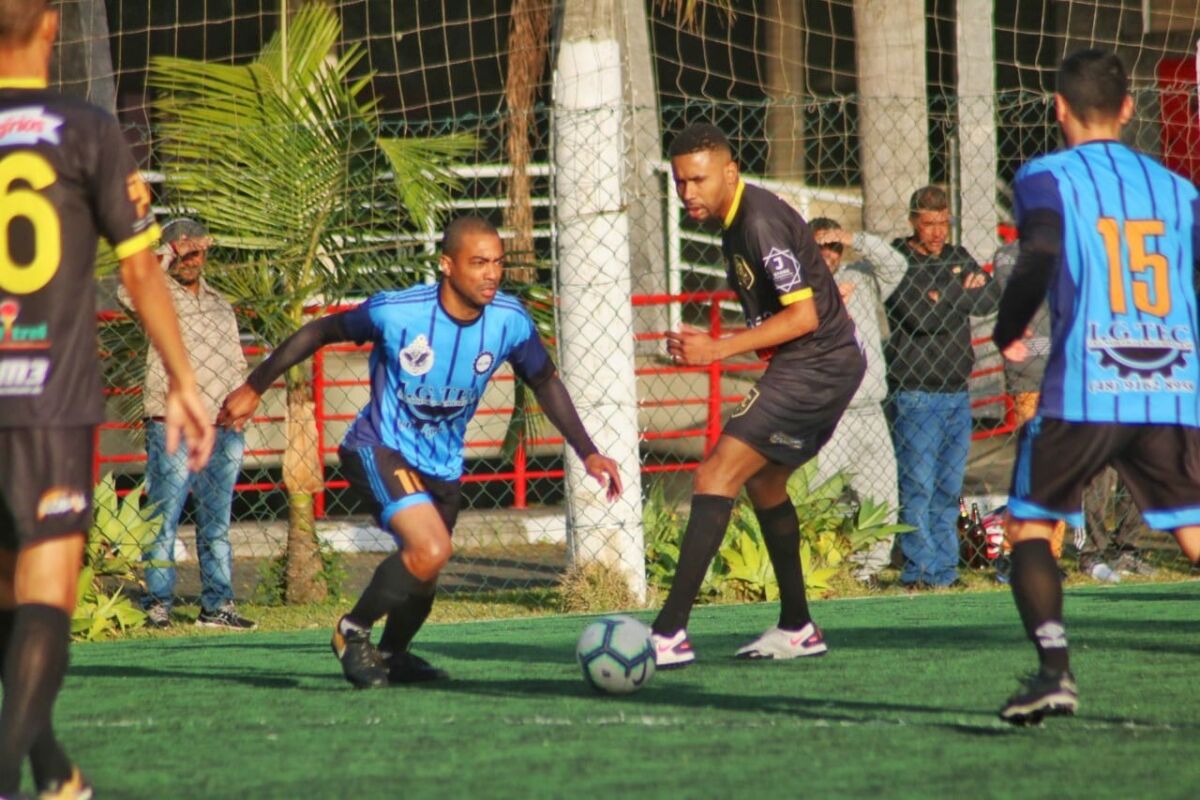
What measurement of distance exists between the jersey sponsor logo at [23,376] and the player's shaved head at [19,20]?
73 cm

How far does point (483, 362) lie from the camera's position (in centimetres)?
630

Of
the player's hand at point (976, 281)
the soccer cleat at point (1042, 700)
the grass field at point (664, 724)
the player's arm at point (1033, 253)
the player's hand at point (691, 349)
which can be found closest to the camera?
the grass field at point (664, 724)

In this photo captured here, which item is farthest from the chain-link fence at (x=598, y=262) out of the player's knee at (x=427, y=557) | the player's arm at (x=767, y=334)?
the player's knee at (x=427, y=557)

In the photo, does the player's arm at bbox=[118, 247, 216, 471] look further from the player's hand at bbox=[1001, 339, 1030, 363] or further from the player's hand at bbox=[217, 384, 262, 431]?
the player's hand at bbox=[1001, 339, 1030, 363]

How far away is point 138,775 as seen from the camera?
462cm

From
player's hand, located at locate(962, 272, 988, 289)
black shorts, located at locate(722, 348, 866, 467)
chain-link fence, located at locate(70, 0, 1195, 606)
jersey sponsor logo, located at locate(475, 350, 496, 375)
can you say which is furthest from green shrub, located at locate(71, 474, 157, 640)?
player's hand, located at locate(962, 272, 988, 289)

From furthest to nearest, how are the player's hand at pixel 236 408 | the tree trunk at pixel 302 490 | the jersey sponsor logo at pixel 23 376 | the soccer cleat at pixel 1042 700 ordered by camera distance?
the tree trunk at pixel 302 490 < the player's hand at pixel 236 408 < the soccer cleat at pixel 1042 700 < the jersey sponsor logo at pixel 23 376

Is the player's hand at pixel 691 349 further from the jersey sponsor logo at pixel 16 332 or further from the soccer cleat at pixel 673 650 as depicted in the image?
the jersey sponsor logo at pixel 16 332

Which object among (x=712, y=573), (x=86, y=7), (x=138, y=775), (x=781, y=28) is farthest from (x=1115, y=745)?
(x=781, y=28)

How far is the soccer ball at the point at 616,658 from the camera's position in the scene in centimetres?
581

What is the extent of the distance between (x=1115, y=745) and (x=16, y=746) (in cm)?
281

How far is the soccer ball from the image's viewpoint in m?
5.81

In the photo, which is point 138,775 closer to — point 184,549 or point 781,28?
point 184,549

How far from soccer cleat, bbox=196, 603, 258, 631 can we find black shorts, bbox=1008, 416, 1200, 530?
5.21m
